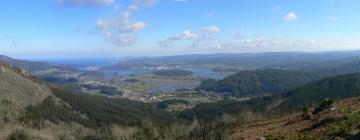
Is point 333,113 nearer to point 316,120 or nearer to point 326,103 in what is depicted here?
point 316,120

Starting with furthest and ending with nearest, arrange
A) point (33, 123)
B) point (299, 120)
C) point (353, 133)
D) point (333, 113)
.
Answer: point (33, 123) → point (299, 120) → point (333, 113) → point (353, 133)

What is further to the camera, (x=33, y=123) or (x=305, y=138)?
(x=33, y=123)

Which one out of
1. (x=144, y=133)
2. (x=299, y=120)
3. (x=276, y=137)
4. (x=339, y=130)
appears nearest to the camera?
(x=339, y=130)

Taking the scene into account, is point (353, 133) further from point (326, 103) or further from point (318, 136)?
point (326, 103)

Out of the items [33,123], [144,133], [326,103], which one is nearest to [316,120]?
[326,103]

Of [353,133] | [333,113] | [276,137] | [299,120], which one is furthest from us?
[299,120]

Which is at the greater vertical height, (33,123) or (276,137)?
(276,137)

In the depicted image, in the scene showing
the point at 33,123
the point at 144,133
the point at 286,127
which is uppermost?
the point at 286,127

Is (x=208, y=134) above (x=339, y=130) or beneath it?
beneath

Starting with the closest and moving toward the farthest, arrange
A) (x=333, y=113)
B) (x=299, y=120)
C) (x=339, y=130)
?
(x=339, y=130), (x=333, y=113), (x=299, y=120)
